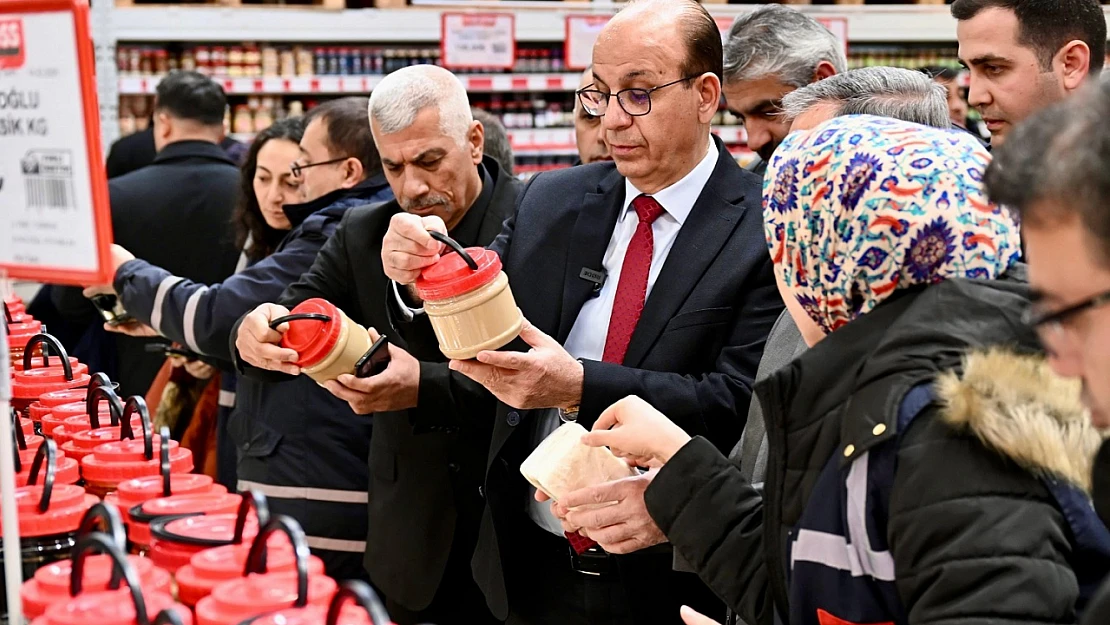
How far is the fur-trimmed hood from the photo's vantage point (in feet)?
3.82

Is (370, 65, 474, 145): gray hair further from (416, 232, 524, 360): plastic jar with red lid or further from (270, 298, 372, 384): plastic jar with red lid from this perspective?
(416, 232, 524, 360): plastic jar with red lid

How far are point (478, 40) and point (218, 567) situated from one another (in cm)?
523

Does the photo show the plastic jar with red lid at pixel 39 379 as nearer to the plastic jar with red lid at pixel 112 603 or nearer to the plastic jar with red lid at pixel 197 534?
the plastic jar with red lid at pixel 197 534

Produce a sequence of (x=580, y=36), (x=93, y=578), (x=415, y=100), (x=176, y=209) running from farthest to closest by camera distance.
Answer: (x=580, y=36) → (x=176, y=209) → (x=415, y=100) → (x=93, y=578)

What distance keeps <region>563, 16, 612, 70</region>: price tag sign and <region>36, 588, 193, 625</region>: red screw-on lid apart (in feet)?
17.2

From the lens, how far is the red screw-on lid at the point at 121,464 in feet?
5.28

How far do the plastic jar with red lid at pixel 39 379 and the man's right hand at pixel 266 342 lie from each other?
0.34 meters

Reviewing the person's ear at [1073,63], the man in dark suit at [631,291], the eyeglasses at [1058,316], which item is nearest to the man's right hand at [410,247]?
the man in dark suit at [631,291]

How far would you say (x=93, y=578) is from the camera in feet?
4.04

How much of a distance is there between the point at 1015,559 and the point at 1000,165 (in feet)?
1.25

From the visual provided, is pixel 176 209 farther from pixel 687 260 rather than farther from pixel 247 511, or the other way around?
pixel 247 511

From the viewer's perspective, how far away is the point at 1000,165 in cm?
104

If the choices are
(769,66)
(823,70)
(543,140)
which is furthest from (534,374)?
(543,140)

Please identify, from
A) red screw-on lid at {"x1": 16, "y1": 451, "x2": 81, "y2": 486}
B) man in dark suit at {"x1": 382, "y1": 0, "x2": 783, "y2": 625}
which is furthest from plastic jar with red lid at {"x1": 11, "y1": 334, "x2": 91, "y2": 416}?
man in dark suit at {"x1": 382, "y1": 0, "x2": 783, "y2": 625}
